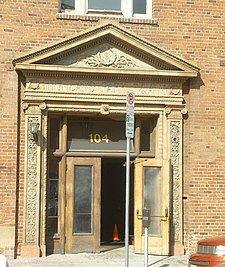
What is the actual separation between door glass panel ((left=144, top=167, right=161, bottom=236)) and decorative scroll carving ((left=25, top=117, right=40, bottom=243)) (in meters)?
2.56

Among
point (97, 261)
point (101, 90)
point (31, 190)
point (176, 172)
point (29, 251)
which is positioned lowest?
point (97, 261)

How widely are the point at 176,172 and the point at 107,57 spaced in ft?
10.5

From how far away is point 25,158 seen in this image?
14016 millimetres

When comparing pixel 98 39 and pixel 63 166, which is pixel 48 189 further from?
pixel 98 39

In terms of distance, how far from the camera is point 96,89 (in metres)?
14.5

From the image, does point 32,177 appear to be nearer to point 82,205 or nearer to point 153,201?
point 82,205

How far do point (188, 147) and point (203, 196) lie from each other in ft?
4.02

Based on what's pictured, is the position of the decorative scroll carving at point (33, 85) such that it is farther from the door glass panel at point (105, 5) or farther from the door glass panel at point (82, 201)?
the door glass panel at point (105, 5)

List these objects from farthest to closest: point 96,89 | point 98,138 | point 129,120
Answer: point 98,138 → point 96,89 → point 129,120

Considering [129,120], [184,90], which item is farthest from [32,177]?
[184,90]

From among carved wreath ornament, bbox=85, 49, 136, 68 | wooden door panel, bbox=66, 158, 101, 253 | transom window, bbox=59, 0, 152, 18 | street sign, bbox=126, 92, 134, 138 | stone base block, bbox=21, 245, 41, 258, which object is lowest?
stone base block, bbox=21, 245, 41, 258

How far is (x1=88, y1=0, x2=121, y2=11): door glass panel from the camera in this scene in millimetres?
14988

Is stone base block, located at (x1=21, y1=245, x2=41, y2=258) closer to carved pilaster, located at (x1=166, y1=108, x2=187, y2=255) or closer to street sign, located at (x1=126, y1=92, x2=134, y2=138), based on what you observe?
carved pilaster, located at (x1=166, y1=108, x2=187, y2=255)

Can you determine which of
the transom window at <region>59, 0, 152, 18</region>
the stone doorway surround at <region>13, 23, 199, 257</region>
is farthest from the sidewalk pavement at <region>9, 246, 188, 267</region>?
the transom window at <region>59, 0, 152, 18</region>
